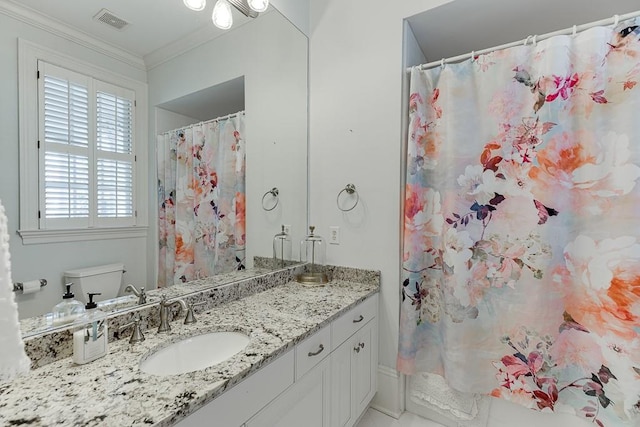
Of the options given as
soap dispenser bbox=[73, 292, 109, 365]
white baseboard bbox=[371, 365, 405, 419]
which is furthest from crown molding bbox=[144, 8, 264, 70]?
white baseboard bbox=[371, 365, 405, 419]

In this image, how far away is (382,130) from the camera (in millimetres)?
→ 1859

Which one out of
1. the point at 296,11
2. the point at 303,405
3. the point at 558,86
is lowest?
the point at 303,405

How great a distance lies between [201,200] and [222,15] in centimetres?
97

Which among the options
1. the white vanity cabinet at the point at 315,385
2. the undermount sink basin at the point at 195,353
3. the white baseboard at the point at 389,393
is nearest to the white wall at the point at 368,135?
the white baseboard at the point at 389,393

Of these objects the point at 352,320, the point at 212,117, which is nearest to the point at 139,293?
the point at 212,117

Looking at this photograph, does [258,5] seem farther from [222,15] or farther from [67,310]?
[67,310]

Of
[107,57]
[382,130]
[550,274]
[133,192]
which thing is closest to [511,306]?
[550,274]

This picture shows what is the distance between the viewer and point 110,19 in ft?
3.65

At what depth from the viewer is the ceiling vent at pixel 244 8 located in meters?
1.64

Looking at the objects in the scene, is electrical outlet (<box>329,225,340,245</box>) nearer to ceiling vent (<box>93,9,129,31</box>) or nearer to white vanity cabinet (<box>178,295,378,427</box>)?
white vanity cabinet (<box>178,295,378,427</box>)

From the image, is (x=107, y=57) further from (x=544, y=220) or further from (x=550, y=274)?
(x=550, y=274)

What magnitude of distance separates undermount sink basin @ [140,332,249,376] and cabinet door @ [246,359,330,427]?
0.26m

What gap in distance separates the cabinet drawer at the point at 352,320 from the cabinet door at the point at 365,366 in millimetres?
49

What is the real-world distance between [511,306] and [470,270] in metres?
0.25
